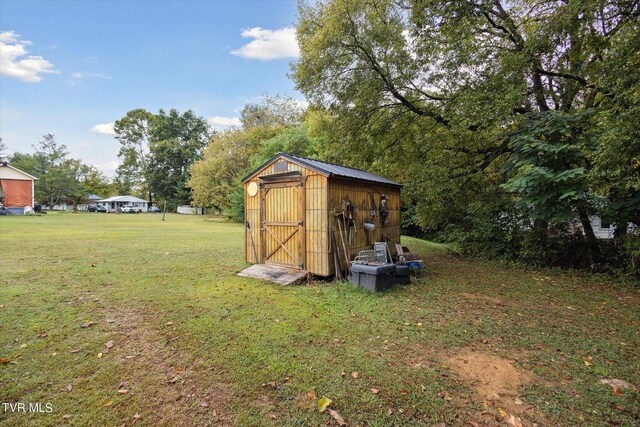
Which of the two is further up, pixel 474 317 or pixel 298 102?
pixel 298 102

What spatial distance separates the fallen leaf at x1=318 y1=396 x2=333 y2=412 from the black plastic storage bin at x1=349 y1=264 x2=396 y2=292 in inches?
127

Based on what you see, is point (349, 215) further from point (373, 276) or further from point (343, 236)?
point (373, 276)

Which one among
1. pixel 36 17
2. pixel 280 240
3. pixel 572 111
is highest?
pixel 36 17

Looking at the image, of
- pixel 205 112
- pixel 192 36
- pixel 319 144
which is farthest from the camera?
pixel 205 112

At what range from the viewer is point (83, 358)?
3037 mm

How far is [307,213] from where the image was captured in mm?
6590

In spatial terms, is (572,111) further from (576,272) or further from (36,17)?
(36,17)

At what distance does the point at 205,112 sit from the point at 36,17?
42117mm

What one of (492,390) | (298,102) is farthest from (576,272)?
(298,102)

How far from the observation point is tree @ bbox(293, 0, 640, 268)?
6422mm

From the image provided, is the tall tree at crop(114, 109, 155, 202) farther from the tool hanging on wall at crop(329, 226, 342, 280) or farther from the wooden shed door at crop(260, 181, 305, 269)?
the tool hanging on wall at crop(329, 226, 342, 280)

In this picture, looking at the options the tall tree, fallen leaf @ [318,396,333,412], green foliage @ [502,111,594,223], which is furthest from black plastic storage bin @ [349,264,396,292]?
the tall tree

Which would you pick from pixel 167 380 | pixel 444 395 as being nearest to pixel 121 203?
pixel 167 380

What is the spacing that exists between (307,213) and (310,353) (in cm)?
372
